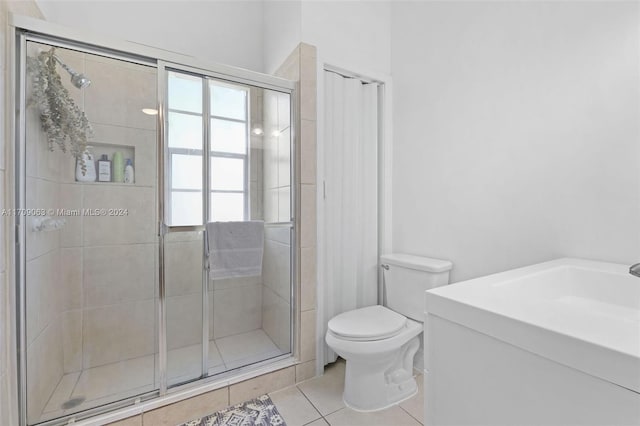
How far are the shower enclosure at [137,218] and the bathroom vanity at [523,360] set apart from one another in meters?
1.17

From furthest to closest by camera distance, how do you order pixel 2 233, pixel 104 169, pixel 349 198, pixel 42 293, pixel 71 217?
pixel 349 198, pixel 104 169, pixel 71 217, pixel 42 293, pixel 2 233

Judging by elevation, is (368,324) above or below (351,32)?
below

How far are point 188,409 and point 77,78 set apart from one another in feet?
5.63

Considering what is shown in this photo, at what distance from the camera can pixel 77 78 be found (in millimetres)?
1396

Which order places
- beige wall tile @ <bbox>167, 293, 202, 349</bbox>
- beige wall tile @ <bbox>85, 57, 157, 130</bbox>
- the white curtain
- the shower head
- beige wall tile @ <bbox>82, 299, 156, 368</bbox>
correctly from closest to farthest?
the shower head, beige wall tile @ <bbox>85, 57, 157, 130</bbox>, beige wall tile @ <bbox>167, 293, 202, 349</bbox>, beige wall tile @ <bbox>82, 299, 156, 368</bbox>, the white curtain

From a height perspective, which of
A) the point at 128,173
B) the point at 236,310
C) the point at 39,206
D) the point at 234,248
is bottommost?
the point at 236,310

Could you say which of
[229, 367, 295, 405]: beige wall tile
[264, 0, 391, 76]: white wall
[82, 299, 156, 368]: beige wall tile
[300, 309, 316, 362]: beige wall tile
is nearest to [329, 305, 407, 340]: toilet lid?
[300, 309, 316, 362]: beige wall tile

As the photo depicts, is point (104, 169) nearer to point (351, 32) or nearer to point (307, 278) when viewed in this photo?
point (307, 278)

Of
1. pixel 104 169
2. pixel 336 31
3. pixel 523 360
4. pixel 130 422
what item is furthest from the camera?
pixel 336 31

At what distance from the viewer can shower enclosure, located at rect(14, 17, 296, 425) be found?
4.30ft

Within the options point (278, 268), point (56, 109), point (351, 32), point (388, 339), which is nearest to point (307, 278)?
point (278, 268)

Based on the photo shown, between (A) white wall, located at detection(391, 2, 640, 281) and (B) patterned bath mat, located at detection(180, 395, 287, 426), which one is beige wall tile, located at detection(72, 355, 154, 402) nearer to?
(B) patterned bath mat, located at detection(180, 395, 287, 426)

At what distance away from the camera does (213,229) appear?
1565 mm

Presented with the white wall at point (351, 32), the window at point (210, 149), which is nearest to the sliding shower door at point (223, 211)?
the window at point (210, 149)
